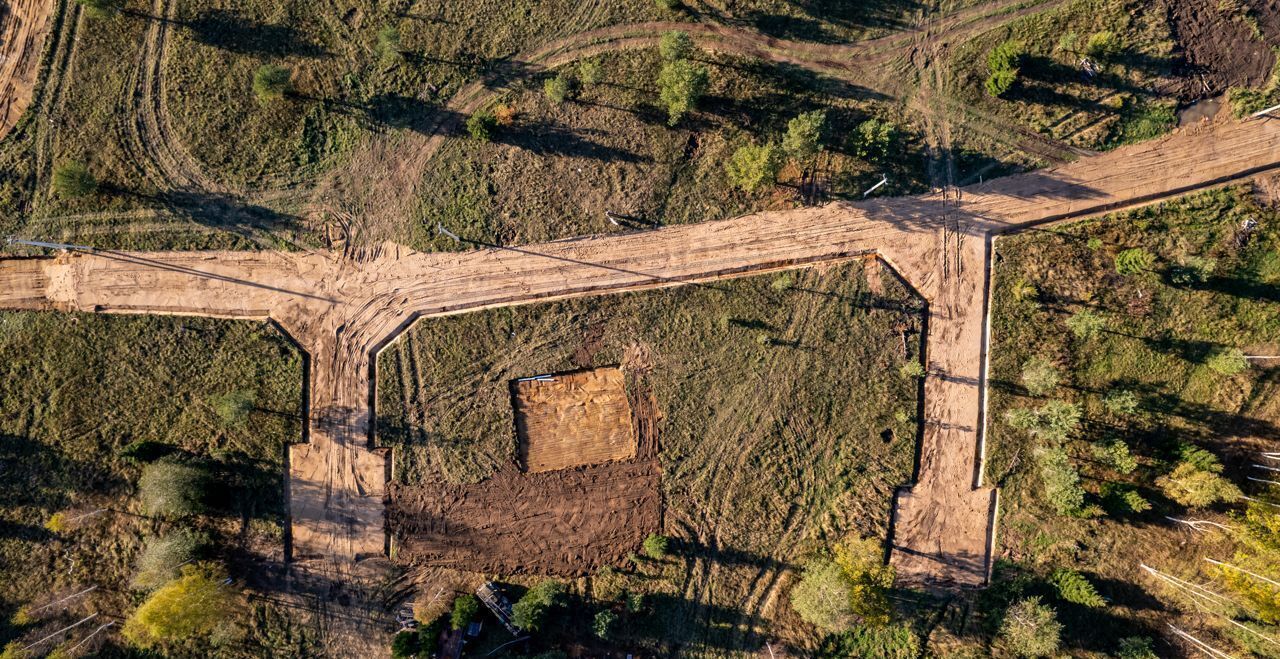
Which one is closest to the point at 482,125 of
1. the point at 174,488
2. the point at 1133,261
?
the point at 174,488

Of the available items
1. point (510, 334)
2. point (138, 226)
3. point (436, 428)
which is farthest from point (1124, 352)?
point (138, 226)

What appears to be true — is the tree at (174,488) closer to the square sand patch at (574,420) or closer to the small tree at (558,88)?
the square sand patch at (574,420)

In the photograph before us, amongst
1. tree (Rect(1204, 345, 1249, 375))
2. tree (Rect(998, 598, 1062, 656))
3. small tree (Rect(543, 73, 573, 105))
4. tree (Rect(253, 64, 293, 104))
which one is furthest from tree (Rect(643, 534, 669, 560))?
tree (Rect(253, 64, 293, 104))

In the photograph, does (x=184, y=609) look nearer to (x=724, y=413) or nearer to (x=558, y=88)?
(x=724, y=413)

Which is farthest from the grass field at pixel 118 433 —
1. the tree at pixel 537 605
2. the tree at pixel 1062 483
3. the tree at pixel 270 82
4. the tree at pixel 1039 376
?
the tree at pixel 1062 483

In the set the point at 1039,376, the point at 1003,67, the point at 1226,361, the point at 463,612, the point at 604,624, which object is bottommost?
the point at 604,624

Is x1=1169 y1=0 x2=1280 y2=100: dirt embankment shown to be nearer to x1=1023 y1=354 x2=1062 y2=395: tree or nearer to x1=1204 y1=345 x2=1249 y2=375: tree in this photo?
x1=1204 y1=345 x2=1249 y2=375: tree
